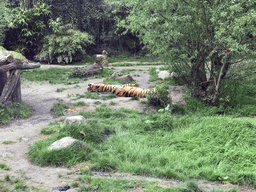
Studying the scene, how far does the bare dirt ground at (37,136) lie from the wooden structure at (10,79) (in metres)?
0.76

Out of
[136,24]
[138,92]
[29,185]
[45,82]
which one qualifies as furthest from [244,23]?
[45,82]

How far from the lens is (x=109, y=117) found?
7.32 m

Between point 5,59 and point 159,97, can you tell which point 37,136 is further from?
point 159,97

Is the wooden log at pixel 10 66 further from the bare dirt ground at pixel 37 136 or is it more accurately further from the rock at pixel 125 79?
the rock at pixel 125 79

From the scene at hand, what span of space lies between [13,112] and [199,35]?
6.37 meters

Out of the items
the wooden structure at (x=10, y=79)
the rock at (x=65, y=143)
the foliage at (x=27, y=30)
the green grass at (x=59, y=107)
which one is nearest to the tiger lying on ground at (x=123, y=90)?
the green grass at (x=59, y=107)

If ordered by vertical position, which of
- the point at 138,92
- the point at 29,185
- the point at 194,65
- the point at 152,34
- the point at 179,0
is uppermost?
the point at 179,0

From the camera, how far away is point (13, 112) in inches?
286

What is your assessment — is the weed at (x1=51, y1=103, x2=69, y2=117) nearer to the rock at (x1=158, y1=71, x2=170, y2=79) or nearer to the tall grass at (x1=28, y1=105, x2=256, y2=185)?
the tall grass at (x1=28, y1=105, x2=256, y2=185)

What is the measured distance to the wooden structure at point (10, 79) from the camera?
756cm

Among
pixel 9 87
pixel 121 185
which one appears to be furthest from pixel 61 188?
pixel 9 87

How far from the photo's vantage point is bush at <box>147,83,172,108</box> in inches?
325

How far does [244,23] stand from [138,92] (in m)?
4.24

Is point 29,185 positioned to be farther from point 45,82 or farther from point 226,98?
point 45,82
